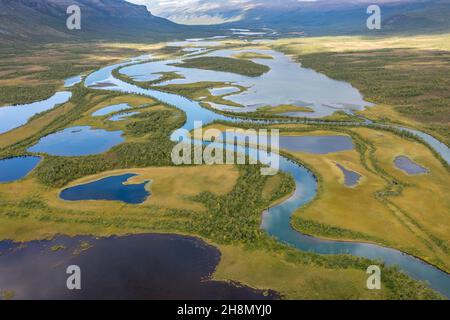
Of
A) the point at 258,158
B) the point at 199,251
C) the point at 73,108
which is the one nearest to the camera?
the point at 199,251

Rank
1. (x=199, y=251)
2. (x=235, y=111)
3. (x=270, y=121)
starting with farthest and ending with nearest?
(x=235, y=111) < (x=270, y=121) < (x=199, y=251)

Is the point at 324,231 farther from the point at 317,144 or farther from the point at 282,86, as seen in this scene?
the point at 282,86

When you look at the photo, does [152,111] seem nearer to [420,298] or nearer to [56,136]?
[56,136]

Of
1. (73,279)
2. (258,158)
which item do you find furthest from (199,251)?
(258,158)

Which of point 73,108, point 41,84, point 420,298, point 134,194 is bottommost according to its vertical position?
point 420,298

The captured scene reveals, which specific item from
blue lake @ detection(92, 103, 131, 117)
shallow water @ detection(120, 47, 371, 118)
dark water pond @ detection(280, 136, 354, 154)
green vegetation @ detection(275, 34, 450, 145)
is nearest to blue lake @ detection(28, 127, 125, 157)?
blue lake @ detection(92, 103, 131, 117)

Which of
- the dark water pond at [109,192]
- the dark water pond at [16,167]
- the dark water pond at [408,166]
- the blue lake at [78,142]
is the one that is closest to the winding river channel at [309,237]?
the dark water pond at [408,166]

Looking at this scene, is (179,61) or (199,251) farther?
(179,61)
